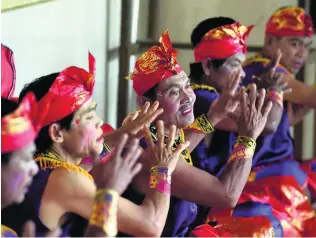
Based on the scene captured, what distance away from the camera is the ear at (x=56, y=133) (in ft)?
4.45

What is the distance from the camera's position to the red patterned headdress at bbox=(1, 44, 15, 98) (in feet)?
4.59

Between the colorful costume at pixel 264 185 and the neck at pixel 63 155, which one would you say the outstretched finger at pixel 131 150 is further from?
the colorful costume at pixel 264 185

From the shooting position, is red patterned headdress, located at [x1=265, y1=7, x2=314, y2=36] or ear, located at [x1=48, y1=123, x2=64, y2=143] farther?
red patterned headdress, located at [x1=265, y1=7, x2=314, y2=36]

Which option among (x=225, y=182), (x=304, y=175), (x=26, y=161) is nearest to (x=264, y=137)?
(x=304, y=175)

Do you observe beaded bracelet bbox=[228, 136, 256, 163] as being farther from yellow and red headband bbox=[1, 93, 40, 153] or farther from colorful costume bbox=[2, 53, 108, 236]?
yellow and red headband bbox=[1, 93, 40, 153]

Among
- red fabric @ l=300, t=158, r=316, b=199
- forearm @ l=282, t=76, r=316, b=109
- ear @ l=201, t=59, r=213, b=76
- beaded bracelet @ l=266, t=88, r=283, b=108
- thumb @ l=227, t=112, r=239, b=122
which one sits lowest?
red fabric @ l=300, t=158, r=316, b=199

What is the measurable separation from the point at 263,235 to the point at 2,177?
92 centimetres

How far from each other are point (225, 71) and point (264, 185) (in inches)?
15.2

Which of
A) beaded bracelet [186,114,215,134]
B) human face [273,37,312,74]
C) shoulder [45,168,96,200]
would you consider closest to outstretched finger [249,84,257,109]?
beaded bracelet [186,114,215,134]

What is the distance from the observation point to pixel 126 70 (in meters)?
2.42

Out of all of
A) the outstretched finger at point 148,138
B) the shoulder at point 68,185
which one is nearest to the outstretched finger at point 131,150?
the shoulder at point 68,185

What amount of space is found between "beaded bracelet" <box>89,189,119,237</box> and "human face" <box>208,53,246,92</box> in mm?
926

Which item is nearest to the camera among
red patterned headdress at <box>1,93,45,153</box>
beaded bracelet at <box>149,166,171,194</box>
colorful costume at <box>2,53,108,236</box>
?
red patterned headdress at <box>1,93,45,153</box>

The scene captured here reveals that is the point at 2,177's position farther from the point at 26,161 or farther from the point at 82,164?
the point at 82,164
